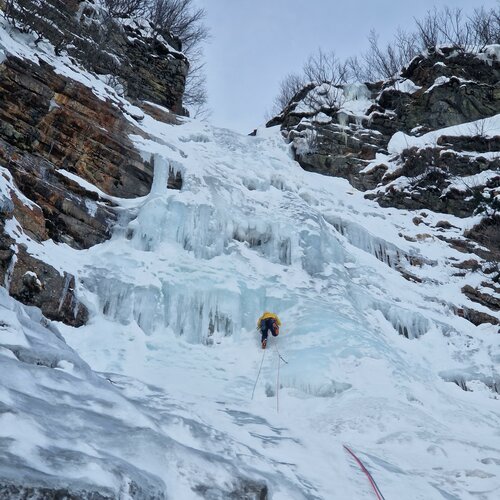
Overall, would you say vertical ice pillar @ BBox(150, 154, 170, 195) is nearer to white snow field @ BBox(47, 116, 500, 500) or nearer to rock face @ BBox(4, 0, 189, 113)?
white snow field @ BBox(47, 116, 500, 500)

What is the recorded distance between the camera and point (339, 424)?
5371 millimetres

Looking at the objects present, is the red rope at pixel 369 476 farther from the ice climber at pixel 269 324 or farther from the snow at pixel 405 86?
the snow at pixel 405 86

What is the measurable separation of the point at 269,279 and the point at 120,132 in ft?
14.8

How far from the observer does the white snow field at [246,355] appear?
2584mm

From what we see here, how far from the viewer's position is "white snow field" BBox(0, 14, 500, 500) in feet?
8.48

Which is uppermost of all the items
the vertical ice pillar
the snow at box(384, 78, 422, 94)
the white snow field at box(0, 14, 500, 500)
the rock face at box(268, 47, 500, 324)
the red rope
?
the snow at box(384, 78, 422, 94)

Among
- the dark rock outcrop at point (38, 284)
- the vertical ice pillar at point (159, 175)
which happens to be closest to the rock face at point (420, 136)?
the vertical ice pillar at point (159, 175)

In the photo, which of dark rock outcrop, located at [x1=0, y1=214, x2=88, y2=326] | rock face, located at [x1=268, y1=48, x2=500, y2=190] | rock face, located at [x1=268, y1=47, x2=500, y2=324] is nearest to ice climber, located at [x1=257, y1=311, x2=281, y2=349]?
dark rock outcrop, located at [x1=0, y1=214, x2=88, y2=326]

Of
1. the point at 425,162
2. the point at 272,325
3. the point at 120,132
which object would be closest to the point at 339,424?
the point at 272,325

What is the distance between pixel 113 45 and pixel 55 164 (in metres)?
9.13

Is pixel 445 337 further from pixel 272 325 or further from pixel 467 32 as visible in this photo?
pixel 467 32

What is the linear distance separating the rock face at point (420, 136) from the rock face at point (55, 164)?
27.1ft

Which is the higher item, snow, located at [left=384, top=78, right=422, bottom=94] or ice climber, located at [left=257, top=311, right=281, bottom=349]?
snow, located at [left=384, top=78, right=422, bottom=94]

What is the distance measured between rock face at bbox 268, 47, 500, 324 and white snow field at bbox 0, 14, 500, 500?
116 centimetres
